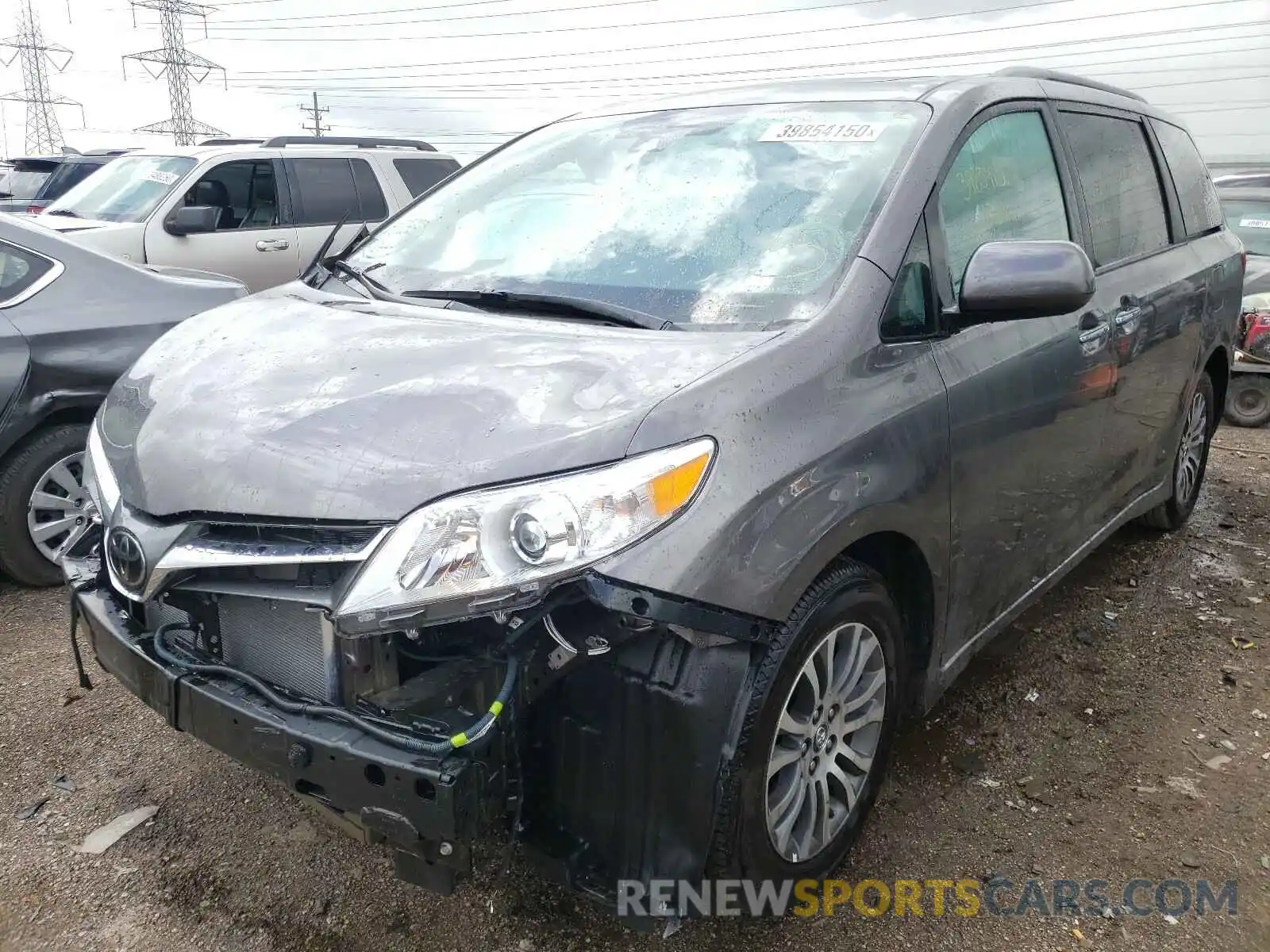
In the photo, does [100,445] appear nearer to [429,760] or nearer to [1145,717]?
[429,760]

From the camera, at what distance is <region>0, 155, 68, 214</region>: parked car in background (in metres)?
12.7

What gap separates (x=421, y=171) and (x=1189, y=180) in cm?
698

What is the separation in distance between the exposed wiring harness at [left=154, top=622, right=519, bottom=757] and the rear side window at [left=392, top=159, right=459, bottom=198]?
7.79m

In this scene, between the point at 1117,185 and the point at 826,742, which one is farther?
the point at 1117,185

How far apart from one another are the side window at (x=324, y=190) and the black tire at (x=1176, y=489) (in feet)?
21.9

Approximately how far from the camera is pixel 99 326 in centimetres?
409

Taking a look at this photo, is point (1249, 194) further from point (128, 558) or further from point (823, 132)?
point (128, 558)

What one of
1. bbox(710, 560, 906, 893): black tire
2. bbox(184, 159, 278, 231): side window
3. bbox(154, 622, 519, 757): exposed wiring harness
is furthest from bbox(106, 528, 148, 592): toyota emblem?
bbox(184, 159, 278, 231): side window

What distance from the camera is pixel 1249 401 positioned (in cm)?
778

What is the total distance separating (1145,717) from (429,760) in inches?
102

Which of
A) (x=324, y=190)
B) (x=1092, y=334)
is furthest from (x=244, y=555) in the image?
(x=324, y=190)

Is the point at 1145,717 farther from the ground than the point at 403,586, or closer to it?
closer to it

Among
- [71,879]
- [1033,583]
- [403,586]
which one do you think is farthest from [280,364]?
[1033,583]

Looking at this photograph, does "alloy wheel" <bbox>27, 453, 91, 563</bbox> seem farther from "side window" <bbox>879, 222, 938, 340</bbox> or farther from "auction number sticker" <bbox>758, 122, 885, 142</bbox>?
"side window" <bbox>879, 222, 938, 340</bbox>
